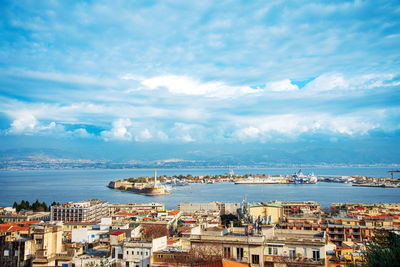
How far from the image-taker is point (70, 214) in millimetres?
35125

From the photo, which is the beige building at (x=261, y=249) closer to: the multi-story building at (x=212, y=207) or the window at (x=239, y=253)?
the window at (x=239, y=253)

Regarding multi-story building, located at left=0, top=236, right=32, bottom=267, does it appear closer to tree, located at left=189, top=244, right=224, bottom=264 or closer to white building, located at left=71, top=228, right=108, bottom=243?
tree, located at left=189, top=244, right=224, bottom=264

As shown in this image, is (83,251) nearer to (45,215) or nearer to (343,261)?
(343,261)

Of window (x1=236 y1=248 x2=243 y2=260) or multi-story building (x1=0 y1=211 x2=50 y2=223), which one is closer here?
window (x1=236 y1=248 x2=243 y2=260)

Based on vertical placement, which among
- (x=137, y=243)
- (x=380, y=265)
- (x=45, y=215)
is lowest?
(x=45, y=215)

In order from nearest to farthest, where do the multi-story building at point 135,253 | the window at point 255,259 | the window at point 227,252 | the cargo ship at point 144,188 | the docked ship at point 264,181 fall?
the window at point 255,259 → the window at point 227,252 → the multi-story building at point 135,253 → the cargo ship at point 144,188 → the docked ship at point 264,181

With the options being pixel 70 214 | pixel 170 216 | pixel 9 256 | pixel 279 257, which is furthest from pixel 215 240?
pixel 70 214

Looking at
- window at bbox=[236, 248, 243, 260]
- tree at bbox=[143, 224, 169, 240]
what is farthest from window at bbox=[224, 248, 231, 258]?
tree at bbox=[143, 224, 169, 240]

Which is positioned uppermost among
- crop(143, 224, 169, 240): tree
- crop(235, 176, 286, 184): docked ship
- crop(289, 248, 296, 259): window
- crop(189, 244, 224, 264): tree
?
crop(189, 244, 224, 264): tree

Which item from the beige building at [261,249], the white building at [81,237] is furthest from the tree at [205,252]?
the white building at [81,237]

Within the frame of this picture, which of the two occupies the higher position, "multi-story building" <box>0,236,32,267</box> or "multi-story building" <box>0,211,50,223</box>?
"multi-story building" <box>0,236,32,267</box>

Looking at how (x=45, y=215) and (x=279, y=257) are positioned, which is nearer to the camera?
(x=279, y=257)

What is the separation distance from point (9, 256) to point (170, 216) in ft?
64.7

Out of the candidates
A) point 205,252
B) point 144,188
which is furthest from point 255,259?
point 144,188
